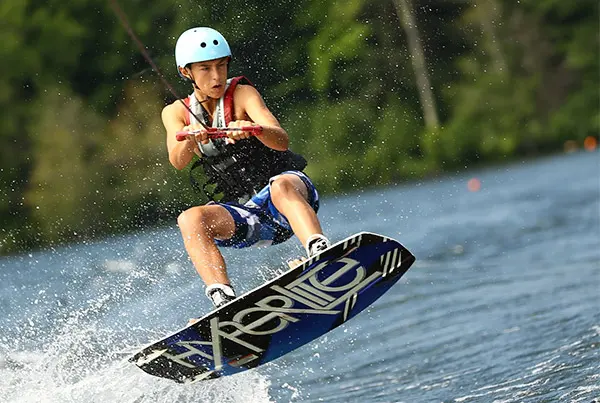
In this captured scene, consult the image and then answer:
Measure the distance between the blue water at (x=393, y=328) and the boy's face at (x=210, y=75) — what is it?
1577 mm

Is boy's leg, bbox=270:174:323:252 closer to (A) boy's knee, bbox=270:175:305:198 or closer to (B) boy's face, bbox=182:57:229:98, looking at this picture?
(A) boy's knee, bbox=270:175:305:198

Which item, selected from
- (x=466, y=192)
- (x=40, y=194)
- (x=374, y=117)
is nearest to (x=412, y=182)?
(x=374, y=117)

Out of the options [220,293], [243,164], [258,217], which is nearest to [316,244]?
[220,293]

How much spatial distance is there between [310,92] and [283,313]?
11.6 m

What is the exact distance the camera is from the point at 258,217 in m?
6.78

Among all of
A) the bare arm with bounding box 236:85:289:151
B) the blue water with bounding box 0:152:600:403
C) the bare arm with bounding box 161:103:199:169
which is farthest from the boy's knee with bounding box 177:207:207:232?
the blue water with bounding box 0:152:600:403

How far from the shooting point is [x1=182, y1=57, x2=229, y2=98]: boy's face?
6465mm

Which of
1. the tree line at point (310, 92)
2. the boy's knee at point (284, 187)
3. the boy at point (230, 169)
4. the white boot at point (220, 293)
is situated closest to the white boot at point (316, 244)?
the boy at point (230, 169)

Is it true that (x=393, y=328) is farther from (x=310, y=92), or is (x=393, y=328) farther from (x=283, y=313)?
(x=310, y=92)

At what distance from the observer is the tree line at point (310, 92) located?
63.3ft

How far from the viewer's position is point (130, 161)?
2877cm

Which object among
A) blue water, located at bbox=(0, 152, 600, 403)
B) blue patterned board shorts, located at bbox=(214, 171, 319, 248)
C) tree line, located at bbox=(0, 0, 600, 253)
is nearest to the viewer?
blue patterned board shorts, located at bbox=(214, 171, 319, 248)

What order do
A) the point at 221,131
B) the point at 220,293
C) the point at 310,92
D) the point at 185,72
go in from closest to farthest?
1. the point at 221,131
2. the point at 220,293
3. the point at 185,72
4. the point at 310,92

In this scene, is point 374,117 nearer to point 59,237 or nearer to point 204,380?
point 59,237
